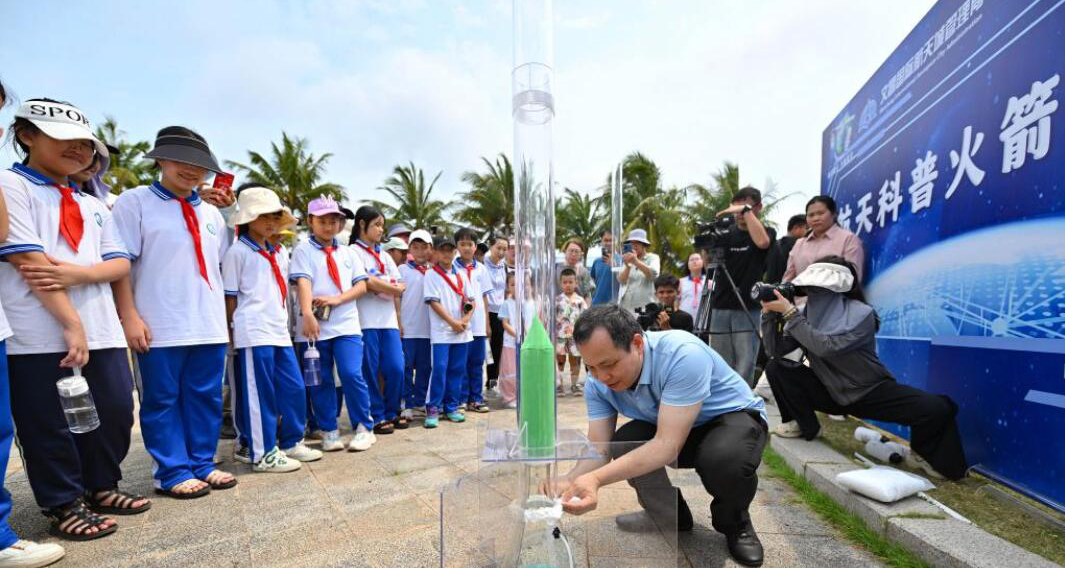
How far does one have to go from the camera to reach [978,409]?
295 cm

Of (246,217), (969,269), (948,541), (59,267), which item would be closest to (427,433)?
(246,217)

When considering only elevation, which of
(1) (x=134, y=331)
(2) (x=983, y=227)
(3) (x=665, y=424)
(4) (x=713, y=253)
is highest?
(2) (x=983, y=227)

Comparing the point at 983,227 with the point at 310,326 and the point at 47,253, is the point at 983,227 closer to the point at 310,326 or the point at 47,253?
the point at 310,326

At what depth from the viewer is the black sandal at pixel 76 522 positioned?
226 cm

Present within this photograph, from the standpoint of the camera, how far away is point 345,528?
2.41 metres

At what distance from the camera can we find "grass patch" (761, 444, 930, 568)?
2086 millimetres

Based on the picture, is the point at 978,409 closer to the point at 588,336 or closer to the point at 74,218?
the point at 588,336

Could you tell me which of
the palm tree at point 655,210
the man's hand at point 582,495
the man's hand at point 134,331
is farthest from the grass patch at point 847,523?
the palm tree at point 655,210

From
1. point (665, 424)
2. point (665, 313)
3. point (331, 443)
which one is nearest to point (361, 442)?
point (331, 443)

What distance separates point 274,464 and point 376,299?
1.45 meters

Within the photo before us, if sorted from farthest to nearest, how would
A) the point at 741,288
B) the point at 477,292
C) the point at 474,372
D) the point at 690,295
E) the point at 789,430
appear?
the point at 690,295
the point at 474,372
the point at 477,292
the point at 741,288
the point at 789,430

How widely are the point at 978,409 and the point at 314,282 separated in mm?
4181

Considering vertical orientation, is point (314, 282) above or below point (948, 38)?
below

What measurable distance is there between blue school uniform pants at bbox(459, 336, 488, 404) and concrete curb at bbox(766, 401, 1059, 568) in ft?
10.7
